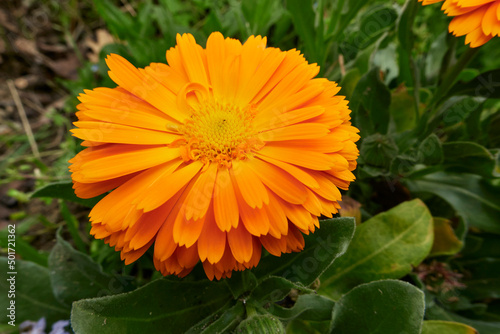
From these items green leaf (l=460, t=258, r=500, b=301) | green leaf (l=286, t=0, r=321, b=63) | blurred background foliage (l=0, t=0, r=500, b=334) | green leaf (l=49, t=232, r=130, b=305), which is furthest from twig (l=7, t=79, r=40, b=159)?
green leaf (l=460, t=258, r=500, b=301)

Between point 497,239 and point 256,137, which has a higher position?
point 256,137

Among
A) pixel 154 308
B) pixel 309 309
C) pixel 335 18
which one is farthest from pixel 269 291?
pixel 335 18

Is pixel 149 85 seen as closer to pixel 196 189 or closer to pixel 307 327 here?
pixel 196 189

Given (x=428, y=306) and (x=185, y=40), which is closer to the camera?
(x=185, y=40)

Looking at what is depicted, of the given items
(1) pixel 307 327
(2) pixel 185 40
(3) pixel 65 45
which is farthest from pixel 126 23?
(1) pixel 307 327

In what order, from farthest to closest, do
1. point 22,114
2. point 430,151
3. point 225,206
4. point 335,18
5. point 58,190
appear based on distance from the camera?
1. point 22,114
2. point 335,18
3. point 430,151
4. point 58,190
5. point 225,206

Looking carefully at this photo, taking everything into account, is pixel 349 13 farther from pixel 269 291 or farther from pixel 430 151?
pixel 269 291

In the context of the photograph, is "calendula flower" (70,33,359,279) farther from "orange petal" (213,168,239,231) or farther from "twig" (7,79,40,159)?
"twig" (7,79,40,159)
